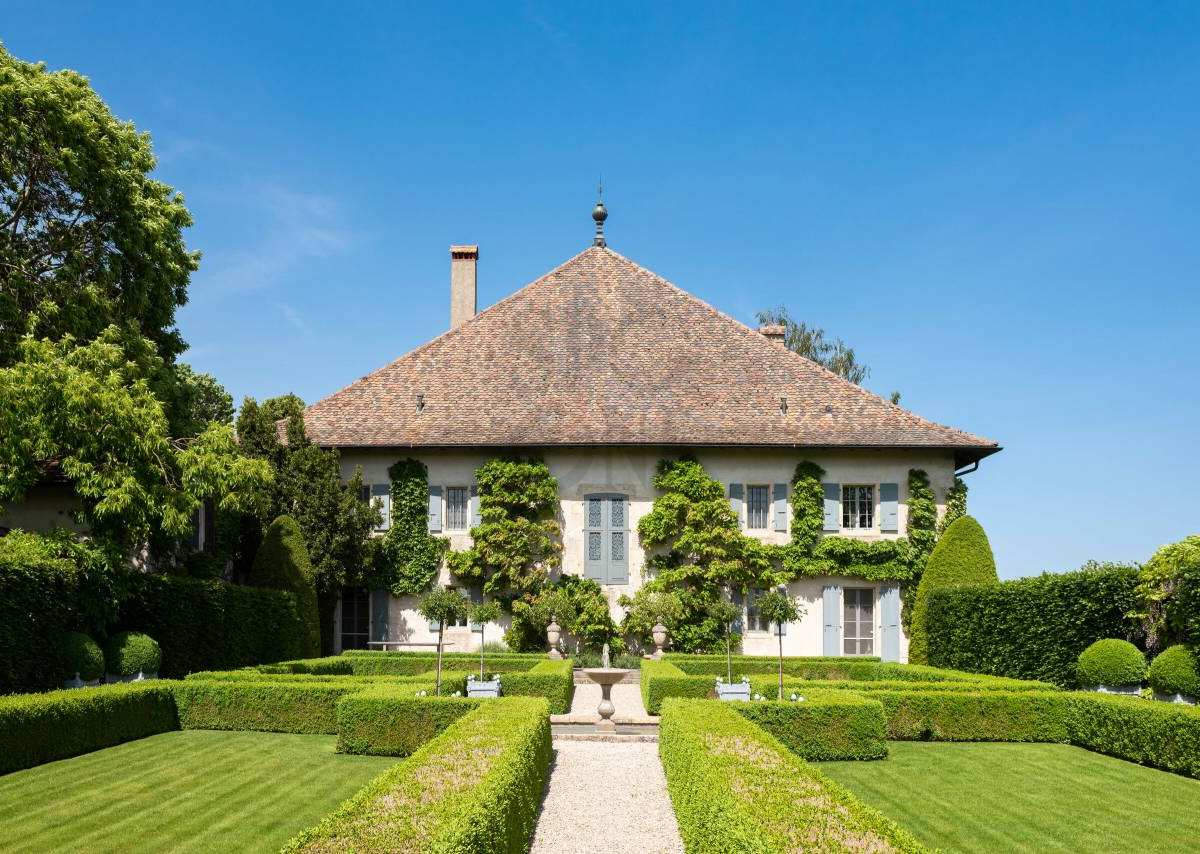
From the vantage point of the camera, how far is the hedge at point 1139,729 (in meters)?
12.2

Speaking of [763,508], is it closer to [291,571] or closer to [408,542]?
[408,542]

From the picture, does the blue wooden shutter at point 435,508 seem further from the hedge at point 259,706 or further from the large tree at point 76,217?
the hedge at point 259,706

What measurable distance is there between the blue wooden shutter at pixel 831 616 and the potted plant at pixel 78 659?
1728 cm

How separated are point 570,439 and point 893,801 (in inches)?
624

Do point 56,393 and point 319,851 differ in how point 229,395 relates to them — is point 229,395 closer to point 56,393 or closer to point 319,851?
point 56,393

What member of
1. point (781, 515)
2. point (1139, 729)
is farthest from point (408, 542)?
point (1139, 729)

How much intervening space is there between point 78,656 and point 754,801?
1178cm

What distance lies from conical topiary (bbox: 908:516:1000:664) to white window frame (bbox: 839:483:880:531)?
2.24 m

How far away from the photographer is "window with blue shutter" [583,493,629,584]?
25859 millimetres

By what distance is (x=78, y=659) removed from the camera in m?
14.8

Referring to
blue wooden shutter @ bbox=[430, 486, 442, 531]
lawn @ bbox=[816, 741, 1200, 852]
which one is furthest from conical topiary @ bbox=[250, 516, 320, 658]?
lawn @ bbox=[816, 741, 1200, 852]

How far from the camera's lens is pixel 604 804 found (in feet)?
34.8

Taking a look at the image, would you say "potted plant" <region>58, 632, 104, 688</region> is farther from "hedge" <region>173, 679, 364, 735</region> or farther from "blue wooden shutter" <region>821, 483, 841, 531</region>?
"blue wooden shutter" <region>821, 483, 841, 531</region>

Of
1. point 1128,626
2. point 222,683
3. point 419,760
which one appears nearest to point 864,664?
point 1128,626
